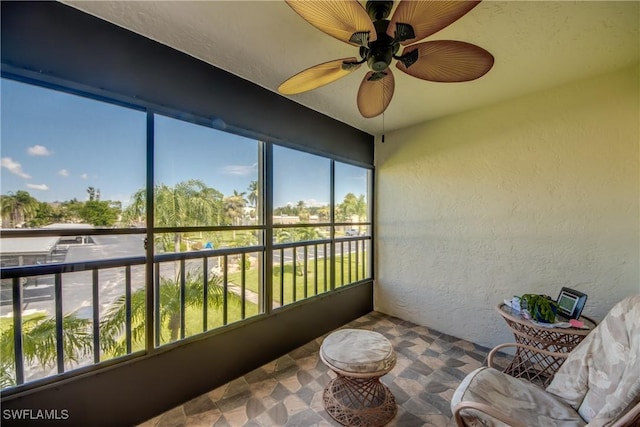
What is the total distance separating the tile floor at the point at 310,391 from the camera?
167cm

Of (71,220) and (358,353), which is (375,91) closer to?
(358,353)

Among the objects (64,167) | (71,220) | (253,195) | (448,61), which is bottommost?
(71,220)

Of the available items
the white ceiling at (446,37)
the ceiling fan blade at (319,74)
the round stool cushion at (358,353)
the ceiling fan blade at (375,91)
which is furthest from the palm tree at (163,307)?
the ceiling fan blade at (375,91)

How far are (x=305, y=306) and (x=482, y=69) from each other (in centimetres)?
248

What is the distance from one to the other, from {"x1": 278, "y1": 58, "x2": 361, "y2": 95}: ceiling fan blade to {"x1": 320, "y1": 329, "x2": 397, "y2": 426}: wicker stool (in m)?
1.77

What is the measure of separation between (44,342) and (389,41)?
2.51 meters

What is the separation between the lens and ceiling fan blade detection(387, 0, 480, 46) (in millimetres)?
893

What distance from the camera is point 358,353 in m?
1.65

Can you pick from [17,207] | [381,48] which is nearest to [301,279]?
A: [17,207]

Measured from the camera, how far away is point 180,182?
187 centimetres

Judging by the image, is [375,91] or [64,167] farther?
[375,91]

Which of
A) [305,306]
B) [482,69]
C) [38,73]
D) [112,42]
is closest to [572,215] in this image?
[482,69]

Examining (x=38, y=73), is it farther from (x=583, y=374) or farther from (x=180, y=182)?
(x=583, y=374)

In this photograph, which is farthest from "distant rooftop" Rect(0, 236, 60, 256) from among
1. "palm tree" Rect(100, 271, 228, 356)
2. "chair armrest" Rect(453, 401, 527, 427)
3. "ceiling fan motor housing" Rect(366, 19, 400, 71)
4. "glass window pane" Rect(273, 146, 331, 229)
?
"chair armrest" Rect(453, 401, 527, 427)
